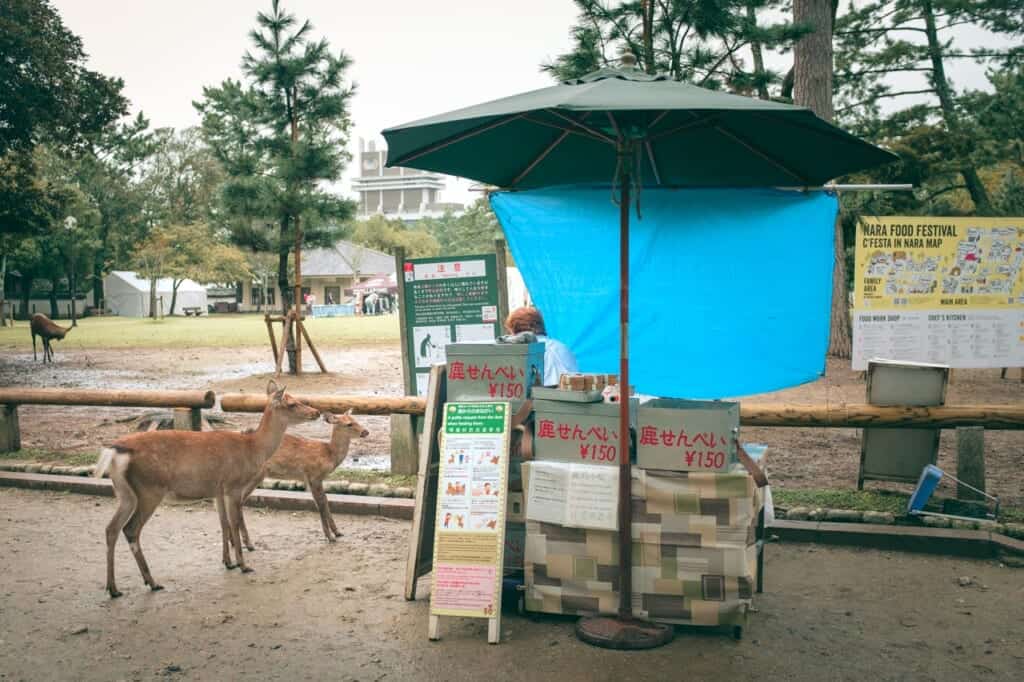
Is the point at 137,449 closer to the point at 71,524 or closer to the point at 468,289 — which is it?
the point at 71,524

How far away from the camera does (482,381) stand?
490cm

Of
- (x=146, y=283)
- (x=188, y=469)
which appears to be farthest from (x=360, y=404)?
(x=146, y=283)

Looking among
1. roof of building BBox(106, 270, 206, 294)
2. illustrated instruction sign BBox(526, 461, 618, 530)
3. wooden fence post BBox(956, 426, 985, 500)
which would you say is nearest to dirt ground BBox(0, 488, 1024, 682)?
illustrated instruction sign BBox(526, 461, 618, 530)

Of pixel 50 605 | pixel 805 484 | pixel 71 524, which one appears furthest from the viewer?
pixel 805 484

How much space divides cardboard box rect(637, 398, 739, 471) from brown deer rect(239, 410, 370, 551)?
2.90 m

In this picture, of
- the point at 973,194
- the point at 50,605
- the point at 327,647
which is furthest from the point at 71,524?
the point at 973,194

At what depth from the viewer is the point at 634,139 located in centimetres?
426

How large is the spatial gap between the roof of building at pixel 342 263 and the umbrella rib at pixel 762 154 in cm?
7150

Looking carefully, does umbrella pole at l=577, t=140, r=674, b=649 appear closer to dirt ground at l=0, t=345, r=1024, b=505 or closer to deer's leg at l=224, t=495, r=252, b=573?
deer's leg at l=224, t=495, r=252, b=573

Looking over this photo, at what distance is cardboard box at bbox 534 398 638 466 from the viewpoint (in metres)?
4.52

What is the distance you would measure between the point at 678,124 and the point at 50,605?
4.61 m

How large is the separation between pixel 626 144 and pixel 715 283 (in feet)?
4.78

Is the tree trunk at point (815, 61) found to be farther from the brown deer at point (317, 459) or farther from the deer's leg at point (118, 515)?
the deer's leg at point (118, 515)

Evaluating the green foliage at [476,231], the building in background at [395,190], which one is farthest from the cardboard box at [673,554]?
the building in background at [395,190]
